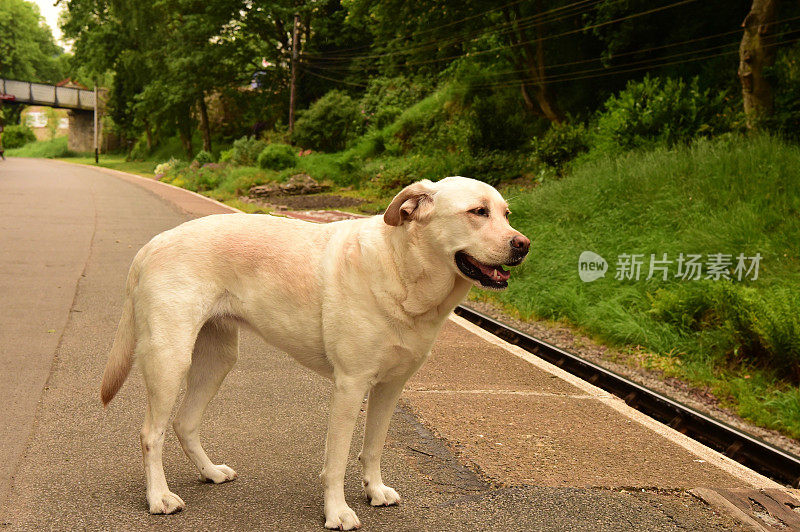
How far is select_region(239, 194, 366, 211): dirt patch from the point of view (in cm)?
2178

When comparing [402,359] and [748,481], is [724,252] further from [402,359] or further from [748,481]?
[402,359]

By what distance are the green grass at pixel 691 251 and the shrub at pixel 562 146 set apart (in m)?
2.56

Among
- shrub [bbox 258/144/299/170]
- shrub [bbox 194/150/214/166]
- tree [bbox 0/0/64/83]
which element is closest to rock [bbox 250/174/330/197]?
shrub [bbox 258/144/299/170]

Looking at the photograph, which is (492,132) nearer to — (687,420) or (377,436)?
(687,420)

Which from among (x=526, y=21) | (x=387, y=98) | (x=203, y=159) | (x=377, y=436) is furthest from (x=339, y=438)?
(x=203, y=159)

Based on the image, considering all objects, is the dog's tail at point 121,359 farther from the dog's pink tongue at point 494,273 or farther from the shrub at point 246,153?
the shrub at point 246,153

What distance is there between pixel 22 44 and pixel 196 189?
79134 mm

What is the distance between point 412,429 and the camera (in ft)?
16.5

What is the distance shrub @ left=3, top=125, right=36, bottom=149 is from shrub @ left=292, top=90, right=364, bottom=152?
52520 millimetres

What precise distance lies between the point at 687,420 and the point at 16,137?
82903 millimetres

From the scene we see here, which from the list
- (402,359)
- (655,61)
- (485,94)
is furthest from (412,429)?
(485,94)

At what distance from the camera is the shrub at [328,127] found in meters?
35.1

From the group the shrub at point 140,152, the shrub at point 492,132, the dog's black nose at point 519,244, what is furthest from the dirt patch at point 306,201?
A: the shrub at point 140,152

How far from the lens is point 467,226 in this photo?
128 inches
